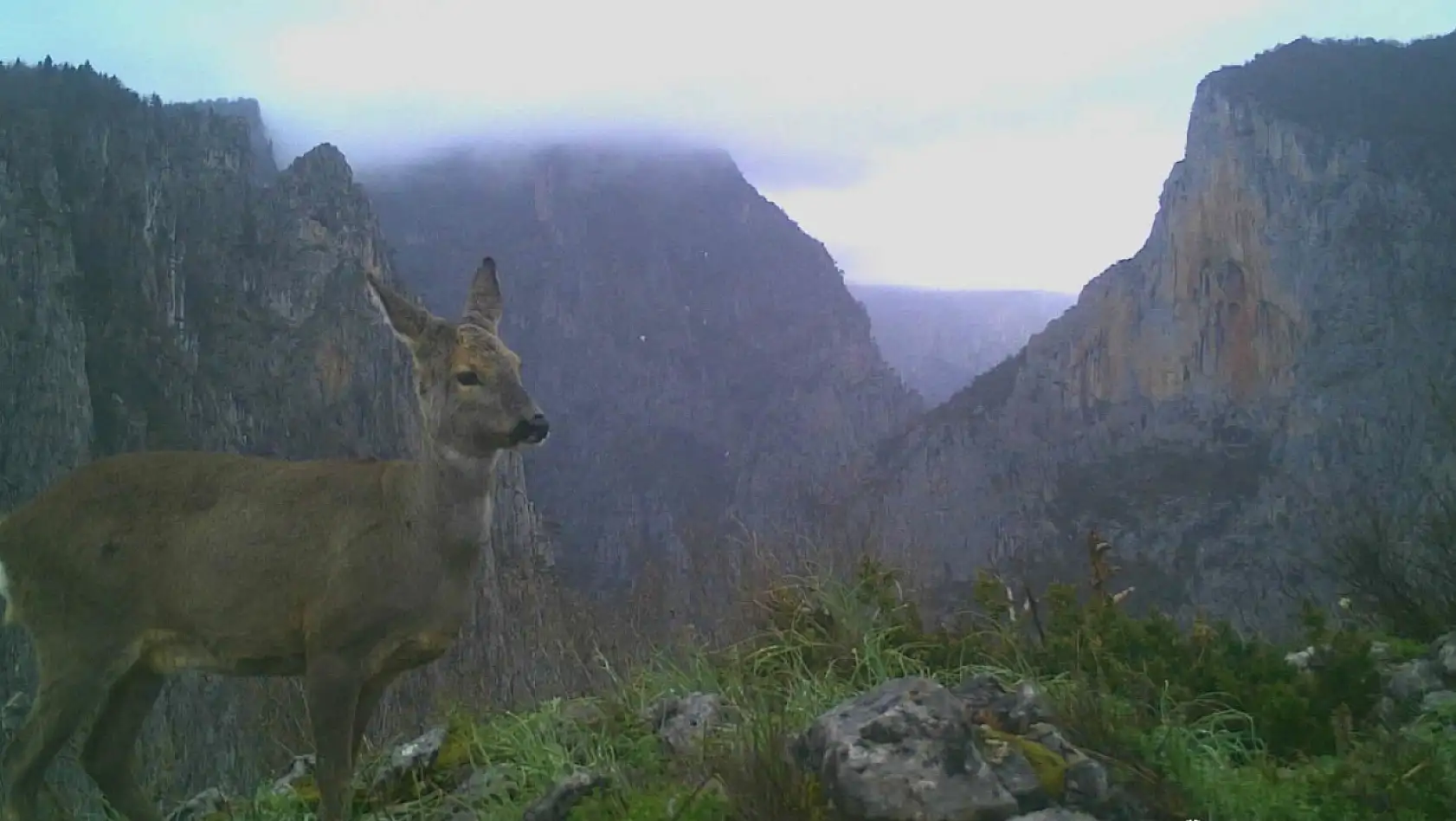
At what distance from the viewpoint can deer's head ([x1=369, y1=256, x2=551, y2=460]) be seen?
534 centimetres

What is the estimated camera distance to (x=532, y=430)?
17.3 feet

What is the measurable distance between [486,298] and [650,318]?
3088 inches

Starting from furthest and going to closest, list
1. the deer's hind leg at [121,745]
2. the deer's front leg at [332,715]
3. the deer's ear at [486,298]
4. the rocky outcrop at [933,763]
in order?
the deer's ear at [486,298] → the deer's hind leg at [121,745] → the deer's front leg at [332,715] → the rocky outcrop at [933,763]

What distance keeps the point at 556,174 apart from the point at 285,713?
77197 millimetres

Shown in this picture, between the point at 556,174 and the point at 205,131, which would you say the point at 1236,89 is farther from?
the point at 205,131

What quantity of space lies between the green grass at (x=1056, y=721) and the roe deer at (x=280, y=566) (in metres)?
0.85

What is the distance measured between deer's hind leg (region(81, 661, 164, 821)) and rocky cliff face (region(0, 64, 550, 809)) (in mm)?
22901

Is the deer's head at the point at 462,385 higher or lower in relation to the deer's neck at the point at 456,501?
higher

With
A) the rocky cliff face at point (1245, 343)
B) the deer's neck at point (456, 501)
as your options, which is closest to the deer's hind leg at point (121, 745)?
the deer's neck at point (456, 501)

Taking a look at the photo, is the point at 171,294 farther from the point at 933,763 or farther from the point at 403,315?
the point at 933,763

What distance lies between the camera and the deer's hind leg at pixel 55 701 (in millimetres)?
5219

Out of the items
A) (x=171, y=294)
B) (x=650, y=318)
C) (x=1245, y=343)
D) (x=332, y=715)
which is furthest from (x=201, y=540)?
(x=650, y=318)

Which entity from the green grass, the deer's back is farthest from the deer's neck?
the green grass

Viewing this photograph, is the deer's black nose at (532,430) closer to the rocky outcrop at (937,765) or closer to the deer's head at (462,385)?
the deer's head at (462,385)
